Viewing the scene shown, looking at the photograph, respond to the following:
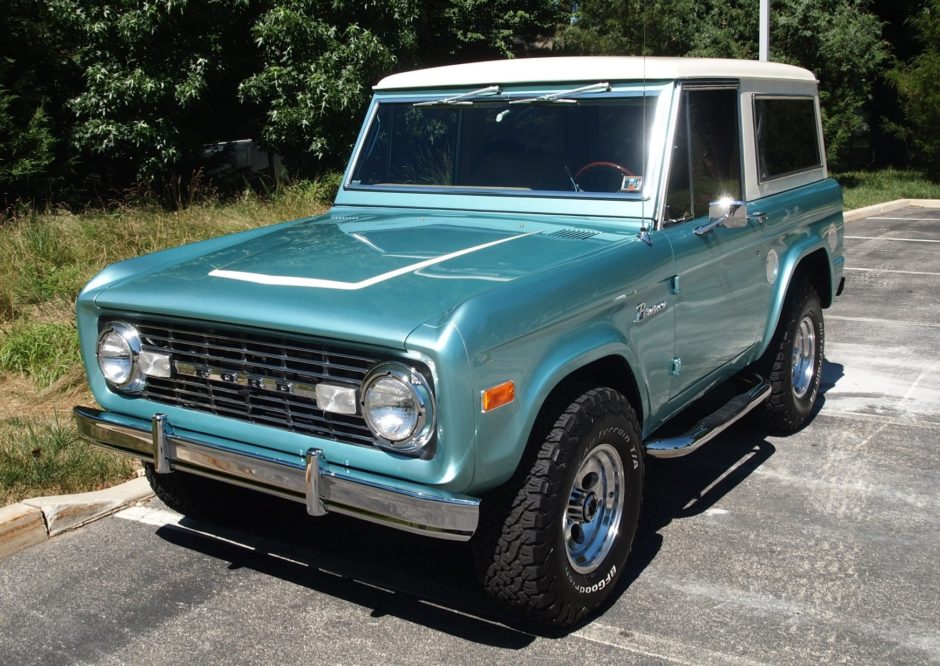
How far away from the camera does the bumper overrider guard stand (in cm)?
309

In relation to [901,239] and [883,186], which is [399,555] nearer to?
[901,239]

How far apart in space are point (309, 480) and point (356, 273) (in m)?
Answer: 0.79

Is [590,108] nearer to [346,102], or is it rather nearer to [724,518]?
[724,518]

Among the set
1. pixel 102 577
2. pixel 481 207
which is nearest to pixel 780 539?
pixel 481 207

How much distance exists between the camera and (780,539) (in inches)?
174

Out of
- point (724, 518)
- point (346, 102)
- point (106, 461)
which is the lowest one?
point (724, 518)

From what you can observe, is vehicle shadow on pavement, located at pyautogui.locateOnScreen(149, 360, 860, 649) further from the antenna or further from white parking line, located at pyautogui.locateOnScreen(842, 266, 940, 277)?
white parking line, located at pyautogui.locateOnScreen(842, 266, 940, 277)

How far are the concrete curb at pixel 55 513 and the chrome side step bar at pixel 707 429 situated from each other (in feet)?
8.18

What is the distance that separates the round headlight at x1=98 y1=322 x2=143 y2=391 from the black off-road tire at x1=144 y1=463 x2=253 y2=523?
0.59 meters

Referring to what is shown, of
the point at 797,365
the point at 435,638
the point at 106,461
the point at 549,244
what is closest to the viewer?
the point at 435,638

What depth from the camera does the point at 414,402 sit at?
3109mm

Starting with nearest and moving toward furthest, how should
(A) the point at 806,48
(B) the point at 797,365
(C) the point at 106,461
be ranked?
(C) the point at 106,461 < (B) the point at 797,365 < (A) the point at 806,48

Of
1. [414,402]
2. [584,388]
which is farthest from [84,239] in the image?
[414,402]

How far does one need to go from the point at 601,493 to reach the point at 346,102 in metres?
10.5
